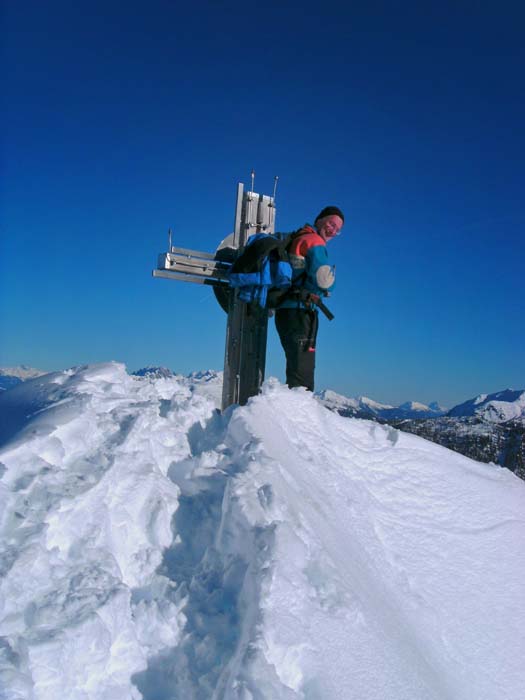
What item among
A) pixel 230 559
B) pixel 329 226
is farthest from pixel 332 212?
pixel 230 559

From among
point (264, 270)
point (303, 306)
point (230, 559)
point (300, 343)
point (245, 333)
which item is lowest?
point (230, 559)

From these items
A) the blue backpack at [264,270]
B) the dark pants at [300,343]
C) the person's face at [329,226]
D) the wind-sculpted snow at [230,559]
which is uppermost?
the person's face at [329,226]

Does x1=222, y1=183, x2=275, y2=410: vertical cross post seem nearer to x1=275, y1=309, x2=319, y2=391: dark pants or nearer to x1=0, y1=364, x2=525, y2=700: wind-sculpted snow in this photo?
x1=275, y1=309, x2=319, y2=391: dark pants

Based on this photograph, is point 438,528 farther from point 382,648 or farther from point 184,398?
point 184,398

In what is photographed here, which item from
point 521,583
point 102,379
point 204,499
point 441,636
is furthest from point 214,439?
point 521,583

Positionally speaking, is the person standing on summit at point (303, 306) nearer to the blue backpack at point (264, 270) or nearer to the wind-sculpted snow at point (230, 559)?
the blue backpack at point (264, 270)

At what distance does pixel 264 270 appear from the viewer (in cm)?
670

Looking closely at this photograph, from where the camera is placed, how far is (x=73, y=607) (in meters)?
2.58

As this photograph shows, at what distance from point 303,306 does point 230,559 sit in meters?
4.27

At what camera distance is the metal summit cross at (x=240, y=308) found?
7.61 m

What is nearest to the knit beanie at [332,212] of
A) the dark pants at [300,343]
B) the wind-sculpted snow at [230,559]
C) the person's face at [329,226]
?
the person's face at [329,226]

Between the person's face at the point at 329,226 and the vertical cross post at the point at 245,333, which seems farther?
the vertical cross post at the point at 245,333

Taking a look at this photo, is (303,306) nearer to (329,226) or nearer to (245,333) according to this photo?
(245,333)

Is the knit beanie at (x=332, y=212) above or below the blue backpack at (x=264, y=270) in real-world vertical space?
above
